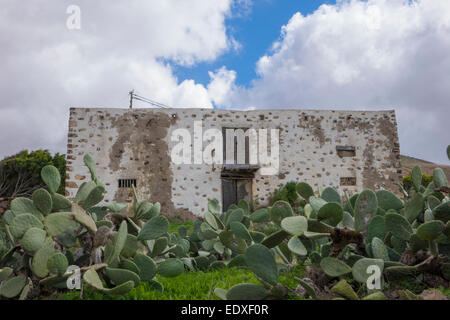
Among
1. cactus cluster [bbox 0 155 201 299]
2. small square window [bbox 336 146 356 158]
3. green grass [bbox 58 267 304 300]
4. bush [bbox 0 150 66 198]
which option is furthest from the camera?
bush [bbox 0 150 66 198]

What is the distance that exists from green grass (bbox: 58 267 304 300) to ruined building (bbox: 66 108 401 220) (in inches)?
350

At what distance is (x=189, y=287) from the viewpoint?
1881 millimetres

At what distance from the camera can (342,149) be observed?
38.8 feet

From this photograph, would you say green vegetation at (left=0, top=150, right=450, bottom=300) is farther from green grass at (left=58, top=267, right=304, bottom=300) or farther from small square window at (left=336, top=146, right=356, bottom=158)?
small square window at (left=336, top=146, right=356, bottom=158)

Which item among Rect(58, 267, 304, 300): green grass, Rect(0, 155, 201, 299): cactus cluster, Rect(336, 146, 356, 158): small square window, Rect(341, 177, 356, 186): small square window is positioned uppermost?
Rect(336, 146, 356, 158): small square window

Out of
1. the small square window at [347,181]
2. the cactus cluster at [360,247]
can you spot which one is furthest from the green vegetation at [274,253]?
the small square window at [347,181]

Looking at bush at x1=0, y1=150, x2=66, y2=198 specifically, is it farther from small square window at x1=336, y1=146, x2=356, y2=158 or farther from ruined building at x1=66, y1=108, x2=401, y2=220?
small square window at x1=336, y1=146, x2=356, y2=158

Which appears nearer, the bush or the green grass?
the green grass

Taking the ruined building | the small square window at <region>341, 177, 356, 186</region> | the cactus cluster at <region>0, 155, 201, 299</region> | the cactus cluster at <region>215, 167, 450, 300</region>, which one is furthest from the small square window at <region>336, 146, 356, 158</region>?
the cactus cluster at <region>0, 155, 201, 299</region>

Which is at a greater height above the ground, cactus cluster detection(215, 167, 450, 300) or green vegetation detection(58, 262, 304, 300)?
cactus cluster detection(215, 167, 450, 300)

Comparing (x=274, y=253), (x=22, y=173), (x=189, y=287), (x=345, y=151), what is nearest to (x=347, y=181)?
(x=345, y=151)

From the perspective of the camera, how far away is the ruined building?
1103 cm

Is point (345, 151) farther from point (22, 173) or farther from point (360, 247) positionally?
point (22, 173)

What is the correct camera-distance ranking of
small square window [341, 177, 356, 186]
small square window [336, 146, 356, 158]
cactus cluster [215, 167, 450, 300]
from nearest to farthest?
cactus cluster [215, 167, 450, 300] → small square window [341, 177, 356, 186] → small square window [336, 146, 356, 158]
